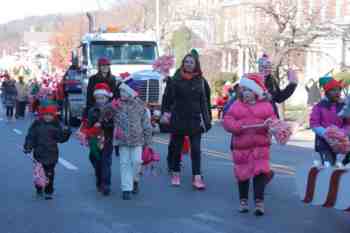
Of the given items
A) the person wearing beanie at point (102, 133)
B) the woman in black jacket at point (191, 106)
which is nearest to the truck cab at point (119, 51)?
the woman in black jacket at point (191, 106)

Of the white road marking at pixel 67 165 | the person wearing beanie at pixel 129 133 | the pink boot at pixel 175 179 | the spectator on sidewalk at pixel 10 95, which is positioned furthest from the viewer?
the spectator on sidewalk at pixel 10 95

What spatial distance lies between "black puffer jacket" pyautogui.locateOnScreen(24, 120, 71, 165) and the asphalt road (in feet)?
1.88

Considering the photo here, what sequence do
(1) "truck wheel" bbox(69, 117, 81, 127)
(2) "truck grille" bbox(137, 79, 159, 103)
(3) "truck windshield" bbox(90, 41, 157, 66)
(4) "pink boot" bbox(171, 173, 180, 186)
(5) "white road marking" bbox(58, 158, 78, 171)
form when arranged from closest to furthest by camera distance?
(4) "pink boot" bbox(171, 173, 180, 186)
(5) "white road marking" bbox(58, 158, 78, 171)
(2) "truck grille" bbox(137, 79, 159, 103)
(3) "truck windshield" bbox(90, 41, 157, 66)
(1) "truck wheel" bbox(69, 117, 81, 127)

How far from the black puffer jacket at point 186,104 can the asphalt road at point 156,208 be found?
0.88 metres

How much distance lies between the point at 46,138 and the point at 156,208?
1.77m

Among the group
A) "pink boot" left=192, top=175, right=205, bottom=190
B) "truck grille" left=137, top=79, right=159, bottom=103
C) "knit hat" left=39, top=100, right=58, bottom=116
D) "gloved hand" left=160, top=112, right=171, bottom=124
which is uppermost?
"knit hat" left=39, top=100, right=58, bottom=116

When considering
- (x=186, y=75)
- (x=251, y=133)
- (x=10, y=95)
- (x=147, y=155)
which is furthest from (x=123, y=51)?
(x=251, y=133)

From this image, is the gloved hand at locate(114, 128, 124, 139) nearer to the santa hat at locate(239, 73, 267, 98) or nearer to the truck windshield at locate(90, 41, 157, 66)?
the santa hat at locate(239, 73, 267, 98)

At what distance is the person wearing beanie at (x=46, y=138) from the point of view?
10594 mm

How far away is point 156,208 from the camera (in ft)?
32.8

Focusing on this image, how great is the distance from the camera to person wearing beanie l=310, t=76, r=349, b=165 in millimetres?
9625

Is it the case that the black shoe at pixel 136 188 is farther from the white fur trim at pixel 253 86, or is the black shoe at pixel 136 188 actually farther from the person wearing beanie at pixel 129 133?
the white fur trim at pixel 253 86

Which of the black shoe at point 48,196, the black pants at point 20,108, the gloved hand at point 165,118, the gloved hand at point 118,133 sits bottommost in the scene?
the black pants at point 20,108

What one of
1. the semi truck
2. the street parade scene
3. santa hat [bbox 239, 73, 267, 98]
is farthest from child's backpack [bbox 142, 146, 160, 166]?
the semi truck
